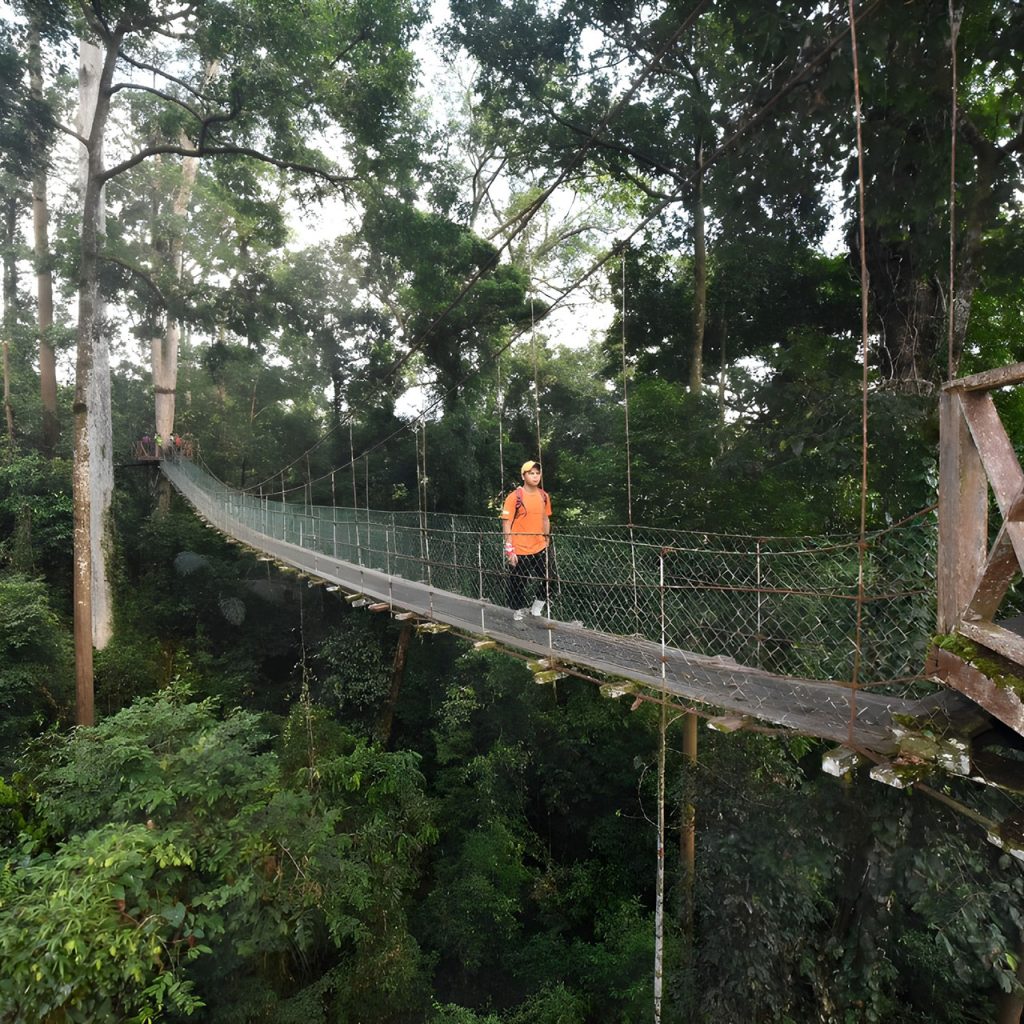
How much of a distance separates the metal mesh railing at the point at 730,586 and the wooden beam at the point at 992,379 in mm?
313

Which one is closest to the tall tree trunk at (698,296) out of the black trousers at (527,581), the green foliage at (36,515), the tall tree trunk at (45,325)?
the black trousers at (527,581)

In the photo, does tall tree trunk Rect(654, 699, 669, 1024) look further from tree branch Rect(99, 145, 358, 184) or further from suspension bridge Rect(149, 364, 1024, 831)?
tree branch Rect(99, 145, 358, 184)

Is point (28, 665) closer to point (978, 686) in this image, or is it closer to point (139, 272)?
point (139, 272)

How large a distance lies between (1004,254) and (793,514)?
1478 millimetres

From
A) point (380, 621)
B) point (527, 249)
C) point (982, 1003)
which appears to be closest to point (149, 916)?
point (982, 1003)

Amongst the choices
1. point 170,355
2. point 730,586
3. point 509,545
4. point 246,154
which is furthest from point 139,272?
point 730,586

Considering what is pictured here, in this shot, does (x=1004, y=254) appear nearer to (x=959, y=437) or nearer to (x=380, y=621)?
(x=959, y=437)

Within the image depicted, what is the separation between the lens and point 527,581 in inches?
105

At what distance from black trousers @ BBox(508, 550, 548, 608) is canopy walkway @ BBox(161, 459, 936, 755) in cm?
6

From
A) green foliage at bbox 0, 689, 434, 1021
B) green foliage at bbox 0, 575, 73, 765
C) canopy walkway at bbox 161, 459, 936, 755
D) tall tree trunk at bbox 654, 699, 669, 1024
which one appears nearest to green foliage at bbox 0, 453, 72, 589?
green foliage at bbox 0, 575, 73, 765

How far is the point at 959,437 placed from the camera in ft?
3.37

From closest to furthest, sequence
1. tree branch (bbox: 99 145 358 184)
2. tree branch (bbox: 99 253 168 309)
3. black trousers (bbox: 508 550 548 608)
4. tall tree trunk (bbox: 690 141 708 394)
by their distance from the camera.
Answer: black trousers (bbox: 508 550 548 608), tall tree trunk (bbox: 690 141 708 394), tree branch (bbox: 99 145 358 184), tree branch (bbox: 99 253 168 309)

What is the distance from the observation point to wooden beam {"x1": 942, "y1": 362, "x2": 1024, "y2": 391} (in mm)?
880

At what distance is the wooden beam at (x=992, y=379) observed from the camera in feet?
2.89
